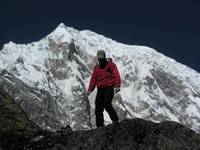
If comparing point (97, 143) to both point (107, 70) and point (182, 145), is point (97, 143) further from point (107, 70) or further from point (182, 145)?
point (107, 70)

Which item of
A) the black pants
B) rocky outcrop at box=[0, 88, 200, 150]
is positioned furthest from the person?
rocky outcrop at box=[0, 88, 200, 150]

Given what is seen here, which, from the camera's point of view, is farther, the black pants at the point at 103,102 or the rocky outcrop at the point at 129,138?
the black pants at the point at 103,102

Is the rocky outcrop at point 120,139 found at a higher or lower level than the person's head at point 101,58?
lower

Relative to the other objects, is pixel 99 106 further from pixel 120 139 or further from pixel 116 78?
pixel 120 139

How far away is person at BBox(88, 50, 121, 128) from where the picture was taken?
59.6ft

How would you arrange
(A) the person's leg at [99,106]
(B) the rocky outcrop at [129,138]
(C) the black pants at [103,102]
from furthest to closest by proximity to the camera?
(A) the person's leg at [99,106], (C) the black pants at [103,102], (B) the rocky outcrop at [129,138]

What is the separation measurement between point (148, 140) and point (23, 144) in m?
3.25

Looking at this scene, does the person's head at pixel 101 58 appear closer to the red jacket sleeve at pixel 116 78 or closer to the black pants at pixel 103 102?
the red jacket sleeve at pixel 116 78

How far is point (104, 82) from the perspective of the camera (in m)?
18.4

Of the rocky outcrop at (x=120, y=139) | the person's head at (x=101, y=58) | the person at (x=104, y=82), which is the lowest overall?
the rocky outcrop at (x=120, y=139)

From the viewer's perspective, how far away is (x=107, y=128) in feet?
53.0

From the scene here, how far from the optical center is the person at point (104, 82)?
59.6 ft

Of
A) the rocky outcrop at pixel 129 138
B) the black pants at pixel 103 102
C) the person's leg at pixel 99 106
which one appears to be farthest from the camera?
the person's leg at pixel 99 106

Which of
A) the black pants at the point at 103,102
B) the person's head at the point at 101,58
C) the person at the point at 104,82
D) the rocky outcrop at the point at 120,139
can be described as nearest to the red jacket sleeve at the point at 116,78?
the person at the point at 104,82
